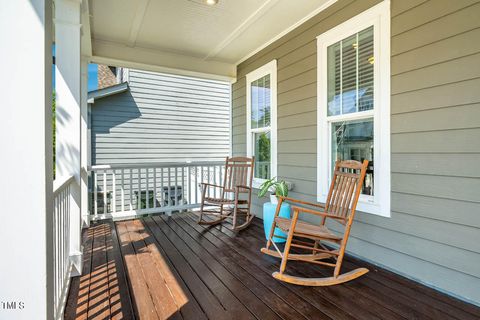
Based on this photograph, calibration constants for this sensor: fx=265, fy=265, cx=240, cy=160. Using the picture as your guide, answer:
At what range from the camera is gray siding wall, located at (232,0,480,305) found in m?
1.94

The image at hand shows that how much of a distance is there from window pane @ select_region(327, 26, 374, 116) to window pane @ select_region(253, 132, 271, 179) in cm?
143

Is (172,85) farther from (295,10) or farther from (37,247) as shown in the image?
(37,247)

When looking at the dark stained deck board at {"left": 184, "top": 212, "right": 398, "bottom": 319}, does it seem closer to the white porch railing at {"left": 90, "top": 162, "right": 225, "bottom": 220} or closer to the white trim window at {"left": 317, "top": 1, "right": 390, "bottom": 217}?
the white trim window at {"left": 317, "top": 1, "right": 390, "bottom": 217}

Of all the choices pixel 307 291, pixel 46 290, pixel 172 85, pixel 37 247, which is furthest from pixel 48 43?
pixel 172 85

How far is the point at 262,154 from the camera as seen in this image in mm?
4508

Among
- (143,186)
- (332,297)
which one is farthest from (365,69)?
(143,186)

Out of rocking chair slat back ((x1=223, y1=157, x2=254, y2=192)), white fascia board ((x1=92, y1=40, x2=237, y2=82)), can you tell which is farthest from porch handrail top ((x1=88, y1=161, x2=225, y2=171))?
white fascia board ((x1=92, y1=40, x2=237, y2=82))

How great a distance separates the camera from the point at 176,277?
2359 millimetres

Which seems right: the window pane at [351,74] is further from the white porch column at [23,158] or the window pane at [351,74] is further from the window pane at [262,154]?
the white porch column at [23,158]

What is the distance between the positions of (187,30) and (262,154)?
7.23 ft

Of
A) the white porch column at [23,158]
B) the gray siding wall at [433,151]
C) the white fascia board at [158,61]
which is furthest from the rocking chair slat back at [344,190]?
the white fascia board at [158,61]

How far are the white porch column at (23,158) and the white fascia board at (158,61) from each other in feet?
11.6

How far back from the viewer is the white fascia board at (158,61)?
4.15m

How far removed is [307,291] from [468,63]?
2.11m
